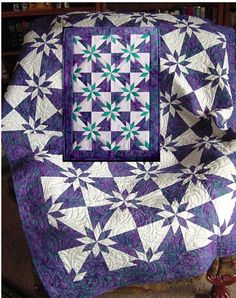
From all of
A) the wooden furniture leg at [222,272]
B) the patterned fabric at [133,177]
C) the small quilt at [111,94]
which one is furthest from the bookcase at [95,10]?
the wooden furniture leg at [222,272]

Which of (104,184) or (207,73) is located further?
(207,73)

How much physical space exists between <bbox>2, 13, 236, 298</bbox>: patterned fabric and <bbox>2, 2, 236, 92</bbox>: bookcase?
2.13ft

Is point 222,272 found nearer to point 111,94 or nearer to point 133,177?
point 133,177

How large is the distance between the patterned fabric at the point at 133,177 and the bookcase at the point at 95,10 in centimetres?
65

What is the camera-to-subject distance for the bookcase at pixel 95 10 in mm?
2332

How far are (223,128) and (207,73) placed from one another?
220 mm

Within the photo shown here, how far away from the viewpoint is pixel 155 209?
52.5 inches

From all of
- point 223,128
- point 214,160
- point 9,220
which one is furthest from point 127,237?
Result: point 9,220

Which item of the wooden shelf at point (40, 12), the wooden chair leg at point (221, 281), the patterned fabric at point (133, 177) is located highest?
the wooden shelf at point (40, 12)

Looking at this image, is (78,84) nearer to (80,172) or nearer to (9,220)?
(80,172)

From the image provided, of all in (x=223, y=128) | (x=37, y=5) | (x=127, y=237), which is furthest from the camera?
(x=37, y=5)

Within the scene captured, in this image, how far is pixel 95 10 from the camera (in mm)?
2336

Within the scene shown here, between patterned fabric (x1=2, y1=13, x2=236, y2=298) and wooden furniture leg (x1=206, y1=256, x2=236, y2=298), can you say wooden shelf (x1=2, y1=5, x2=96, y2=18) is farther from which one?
wooden furniture leg (x1=206, y1=256, x2=236, y2=298)

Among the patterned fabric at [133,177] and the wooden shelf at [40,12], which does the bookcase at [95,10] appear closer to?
the wooden shelf at [40,12]
